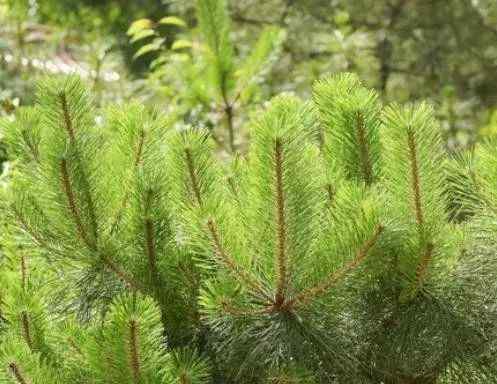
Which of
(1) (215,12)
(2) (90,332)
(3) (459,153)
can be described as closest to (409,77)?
(1) (215,12)

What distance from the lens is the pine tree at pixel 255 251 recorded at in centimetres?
172

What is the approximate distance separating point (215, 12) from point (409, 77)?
3.98 m

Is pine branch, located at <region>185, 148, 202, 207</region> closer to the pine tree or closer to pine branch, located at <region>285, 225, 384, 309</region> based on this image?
the pine tree

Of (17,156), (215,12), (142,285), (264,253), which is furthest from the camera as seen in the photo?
(215,12)

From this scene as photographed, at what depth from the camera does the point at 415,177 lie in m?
1.80

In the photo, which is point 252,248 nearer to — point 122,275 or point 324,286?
point 324,286

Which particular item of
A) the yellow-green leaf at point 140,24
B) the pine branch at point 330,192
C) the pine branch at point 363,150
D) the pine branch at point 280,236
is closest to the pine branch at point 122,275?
the pine branch at point 280,236

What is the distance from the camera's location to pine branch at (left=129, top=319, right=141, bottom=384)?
1.60 m

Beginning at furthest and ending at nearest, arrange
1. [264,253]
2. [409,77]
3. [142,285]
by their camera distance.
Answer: [409,77] < [142,285] < [264,253]

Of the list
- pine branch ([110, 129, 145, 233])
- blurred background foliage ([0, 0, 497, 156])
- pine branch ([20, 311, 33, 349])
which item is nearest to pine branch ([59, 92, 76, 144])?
pine branch ([110, 129, 145, 233])

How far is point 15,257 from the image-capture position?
2.23m

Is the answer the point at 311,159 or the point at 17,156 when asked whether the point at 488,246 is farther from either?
the point at 17,156

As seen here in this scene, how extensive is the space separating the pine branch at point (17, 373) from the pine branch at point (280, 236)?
478mm

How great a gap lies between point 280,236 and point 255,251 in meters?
0.09
